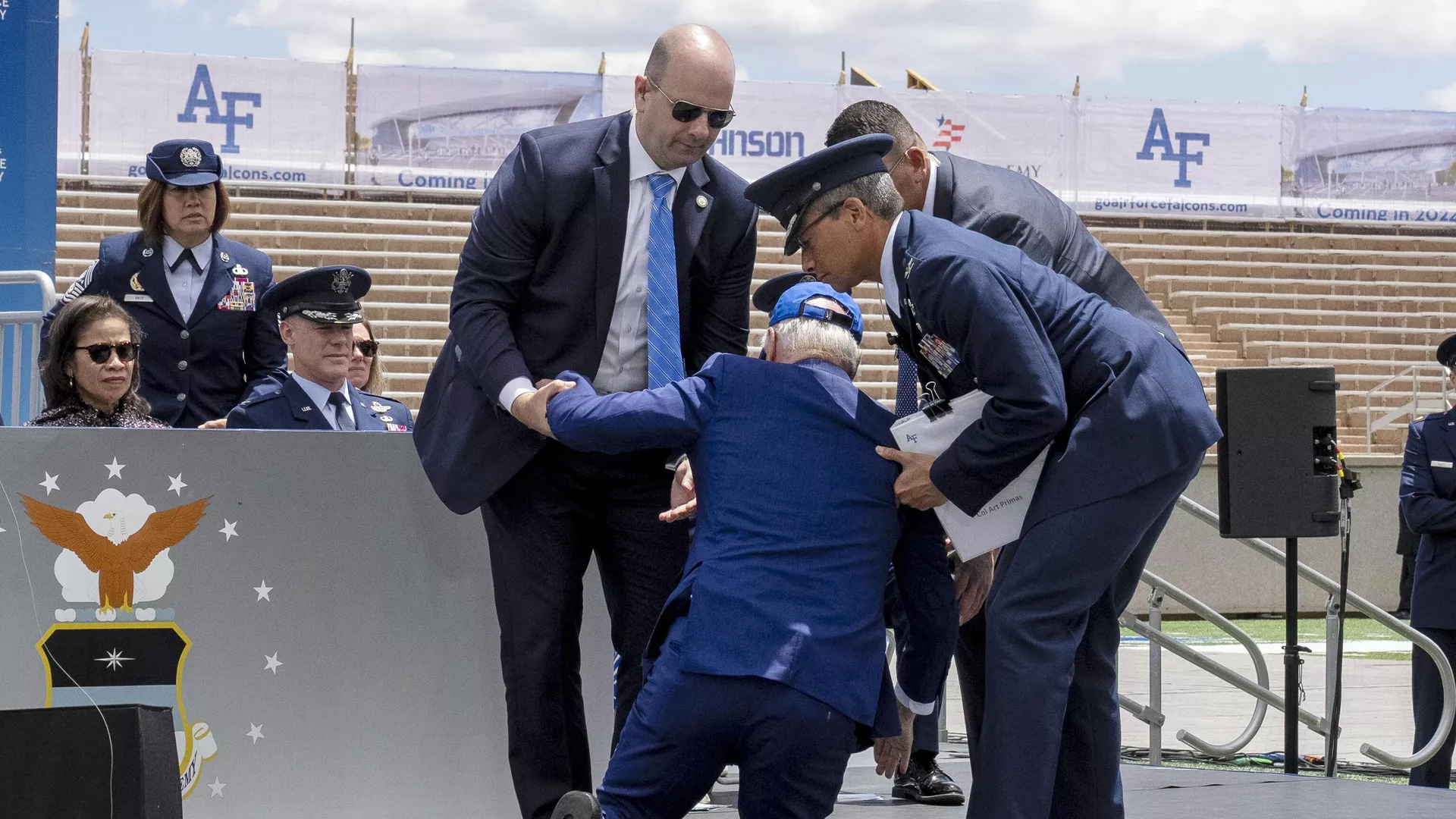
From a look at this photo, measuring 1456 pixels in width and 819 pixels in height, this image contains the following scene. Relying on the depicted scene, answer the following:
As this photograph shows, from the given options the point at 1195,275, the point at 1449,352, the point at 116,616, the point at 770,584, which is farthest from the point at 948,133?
the point at 770,584

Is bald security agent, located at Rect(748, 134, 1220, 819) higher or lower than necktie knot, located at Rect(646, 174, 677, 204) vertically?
lower

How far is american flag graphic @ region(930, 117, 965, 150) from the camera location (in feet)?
57.9

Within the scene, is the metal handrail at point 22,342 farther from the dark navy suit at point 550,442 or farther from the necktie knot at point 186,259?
the dark navy suit at point 550,442

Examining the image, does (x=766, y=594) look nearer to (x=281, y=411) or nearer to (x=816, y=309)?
(x=816, y=309)

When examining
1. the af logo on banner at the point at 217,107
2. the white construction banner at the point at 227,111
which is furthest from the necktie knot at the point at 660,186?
the af logo on banner at the point at 217,107

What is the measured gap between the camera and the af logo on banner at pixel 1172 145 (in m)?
18.4

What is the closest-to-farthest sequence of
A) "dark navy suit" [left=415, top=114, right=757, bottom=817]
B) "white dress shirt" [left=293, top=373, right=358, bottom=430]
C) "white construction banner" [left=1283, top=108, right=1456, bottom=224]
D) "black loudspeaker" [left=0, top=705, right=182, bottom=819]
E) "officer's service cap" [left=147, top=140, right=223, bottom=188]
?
"black loudspeaker" [left=0, top=705, right=182, bottom=819], "dark navy suit" [left=415, top=114, right=757, bottom=817], "white dress shirt" [left=293, top=373, right=358, bottom=430], "officer's service cap" [left=147, top=140, right=223, bottom=188], "white construction banner" [left=1283, top=108, right=1456, bottom=224]

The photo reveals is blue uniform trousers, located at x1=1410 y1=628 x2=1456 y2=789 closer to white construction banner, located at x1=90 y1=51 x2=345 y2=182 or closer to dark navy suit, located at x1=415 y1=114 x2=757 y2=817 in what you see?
dark navy suit, located at x1=415 y1=114 x2=757 y2=817

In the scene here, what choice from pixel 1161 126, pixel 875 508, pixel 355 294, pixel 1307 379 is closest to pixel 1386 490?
pixel 1161 126

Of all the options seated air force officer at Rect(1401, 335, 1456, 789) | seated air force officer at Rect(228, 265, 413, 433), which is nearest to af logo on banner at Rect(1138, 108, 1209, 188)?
seated air force officer at Rect(1401, 335, 1456, 789)

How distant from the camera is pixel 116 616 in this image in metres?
3.56

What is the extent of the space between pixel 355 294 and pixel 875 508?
7.73 feet

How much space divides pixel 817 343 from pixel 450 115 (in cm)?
1514

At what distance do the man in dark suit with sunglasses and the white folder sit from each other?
625mm
